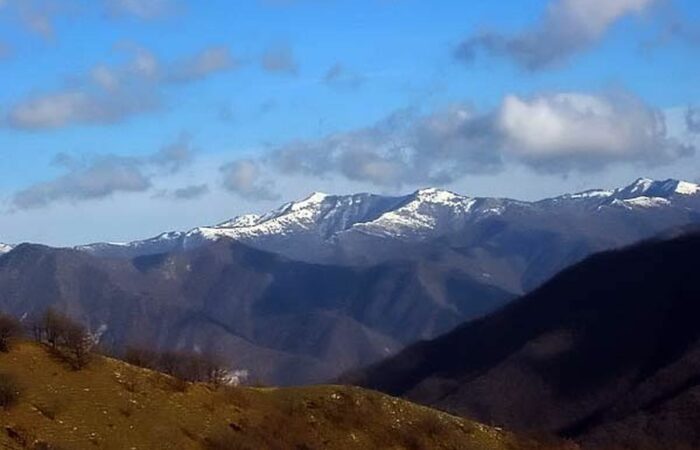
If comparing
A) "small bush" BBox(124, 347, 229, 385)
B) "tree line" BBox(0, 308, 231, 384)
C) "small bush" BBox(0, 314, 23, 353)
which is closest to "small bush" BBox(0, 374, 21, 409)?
"small bush" BBox(0, 314, 23, 353)

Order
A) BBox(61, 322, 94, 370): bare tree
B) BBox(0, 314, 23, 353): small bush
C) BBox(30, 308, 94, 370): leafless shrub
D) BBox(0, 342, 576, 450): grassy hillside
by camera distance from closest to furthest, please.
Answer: BBox(0, 342, 576, 450): grassy hillside < BBox(0, 314, 23, 353): small bush < BBox(61, 322, 94, 370): bare tree < BBox(30, 308, 94, 370): leafless shrub

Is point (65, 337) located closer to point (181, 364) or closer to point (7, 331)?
point (7, 331)

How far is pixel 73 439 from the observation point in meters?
49.9

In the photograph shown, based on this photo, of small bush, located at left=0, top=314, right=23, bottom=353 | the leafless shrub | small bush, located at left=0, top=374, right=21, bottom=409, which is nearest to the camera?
small bush, located at left=0, top=374, right=21, bottom=409

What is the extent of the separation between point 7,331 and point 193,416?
11328 mm

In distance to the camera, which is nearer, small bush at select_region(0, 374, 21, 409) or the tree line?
small bush at select_region(0, 374, 21, 409)

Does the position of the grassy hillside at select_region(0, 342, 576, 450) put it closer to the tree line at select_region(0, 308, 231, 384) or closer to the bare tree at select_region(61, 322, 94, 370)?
the bare tree at select_region(61, 322, 94, 370)

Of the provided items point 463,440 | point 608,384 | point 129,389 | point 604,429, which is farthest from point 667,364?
point 129,389

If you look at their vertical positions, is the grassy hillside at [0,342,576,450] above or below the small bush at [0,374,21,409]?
below

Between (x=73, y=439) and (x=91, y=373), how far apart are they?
8.54m

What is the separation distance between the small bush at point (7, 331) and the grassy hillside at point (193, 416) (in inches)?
21.6

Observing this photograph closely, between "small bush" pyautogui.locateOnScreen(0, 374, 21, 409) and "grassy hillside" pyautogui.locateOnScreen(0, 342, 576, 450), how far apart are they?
32cm

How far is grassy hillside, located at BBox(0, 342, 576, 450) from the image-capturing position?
169 ft

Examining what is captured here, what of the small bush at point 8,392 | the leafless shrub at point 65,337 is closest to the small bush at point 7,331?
the leafless shrub at point 65,337
